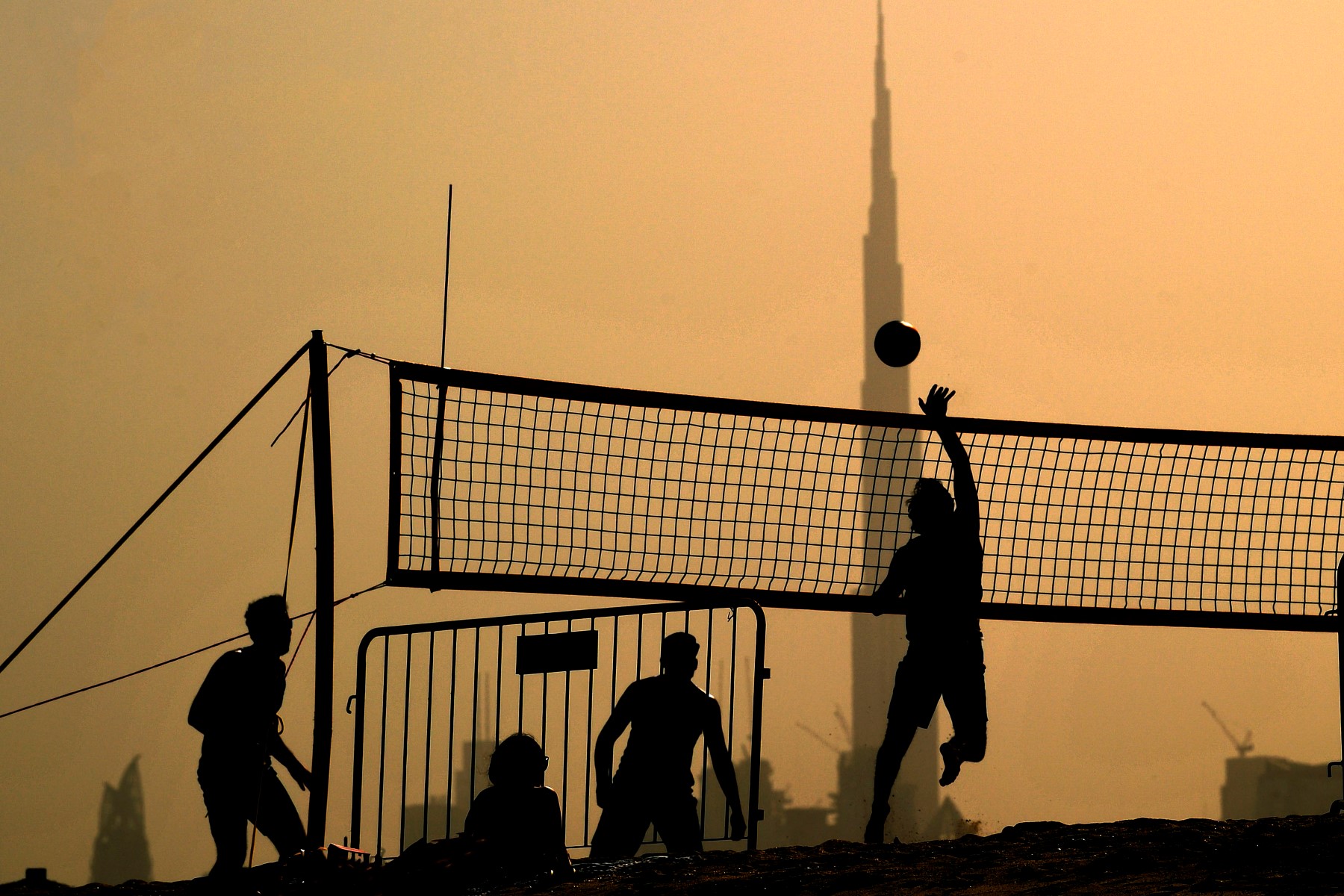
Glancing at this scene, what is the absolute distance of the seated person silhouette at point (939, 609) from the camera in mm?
6723

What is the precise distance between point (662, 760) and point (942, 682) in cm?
160

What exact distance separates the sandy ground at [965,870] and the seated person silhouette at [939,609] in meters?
0.79

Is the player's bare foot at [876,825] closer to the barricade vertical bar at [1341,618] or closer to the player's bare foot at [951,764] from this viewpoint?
the player's bare foot at [951,764]

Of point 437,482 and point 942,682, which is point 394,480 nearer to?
point 437,482

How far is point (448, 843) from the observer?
5062mm

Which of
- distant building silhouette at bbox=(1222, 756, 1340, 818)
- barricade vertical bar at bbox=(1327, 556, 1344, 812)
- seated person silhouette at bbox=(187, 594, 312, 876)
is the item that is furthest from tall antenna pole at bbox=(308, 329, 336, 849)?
distant building silhouette at bbox=(1222, 756, 1340, 818)

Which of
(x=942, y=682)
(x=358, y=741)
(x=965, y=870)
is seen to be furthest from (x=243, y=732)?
(x=965, y=870)

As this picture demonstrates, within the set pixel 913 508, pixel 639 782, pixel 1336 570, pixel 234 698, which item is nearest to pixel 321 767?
pixel 234 698

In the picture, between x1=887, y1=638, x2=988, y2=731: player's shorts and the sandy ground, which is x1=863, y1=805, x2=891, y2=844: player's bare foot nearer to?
x1=887, y1=638, x2=988, y2=731: player's shorts

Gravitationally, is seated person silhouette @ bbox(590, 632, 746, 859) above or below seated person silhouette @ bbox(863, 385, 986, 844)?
below

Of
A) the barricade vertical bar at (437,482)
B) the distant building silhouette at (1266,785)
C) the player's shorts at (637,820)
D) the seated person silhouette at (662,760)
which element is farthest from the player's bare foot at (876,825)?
the distant building silhouette at (1266,785)

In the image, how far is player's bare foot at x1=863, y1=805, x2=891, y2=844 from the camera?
21.9 ft

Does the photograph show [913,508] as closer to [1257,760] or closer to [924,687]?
[924,687]

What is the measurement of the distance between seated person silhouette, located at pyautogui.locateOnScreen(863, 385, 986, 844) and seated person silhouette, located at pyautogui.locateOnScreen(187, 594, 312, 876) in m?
3.17
